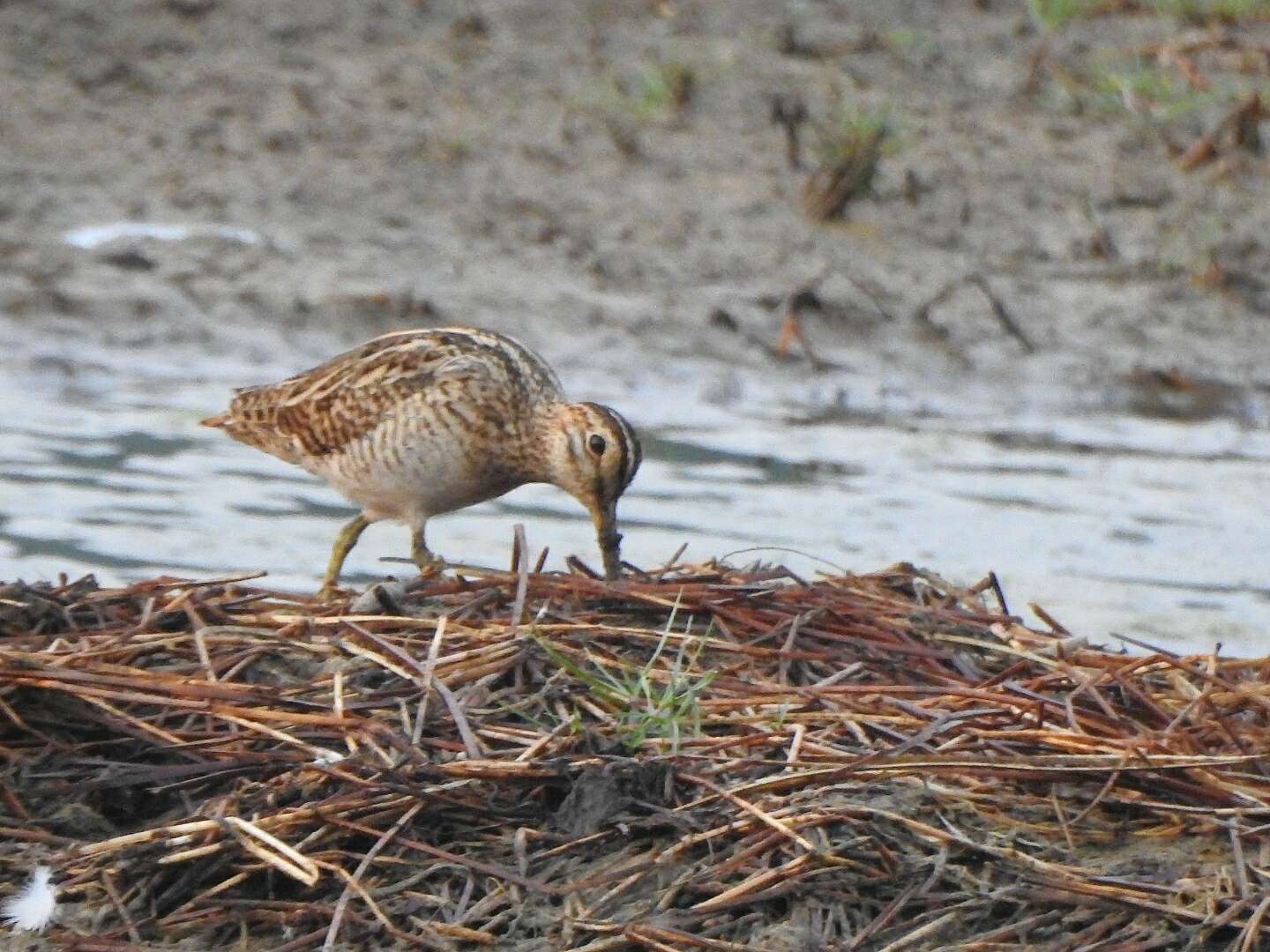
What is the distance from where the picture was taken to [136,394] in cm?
955

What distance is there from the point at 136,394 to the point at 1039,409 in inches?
142

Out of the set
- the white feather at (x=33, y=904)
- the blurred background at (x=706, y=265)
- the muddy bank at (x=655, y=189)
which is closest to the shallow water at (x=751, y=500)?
the blurred background at (x=706, y=265)

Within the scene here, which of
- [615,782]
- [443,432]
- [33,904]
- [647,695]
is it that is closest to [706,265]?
[443,432]

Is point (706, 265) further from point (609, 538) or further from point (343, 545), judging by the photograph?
point (609, 538)

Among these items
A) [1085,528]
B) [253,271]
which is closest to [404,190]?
[253,271]

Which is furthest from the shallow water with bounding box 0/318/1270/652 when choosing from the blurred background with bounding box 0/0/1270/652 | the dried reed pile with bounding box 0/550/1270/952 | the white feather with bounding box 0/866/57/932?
the white feather with bounding box 0/866/57/932

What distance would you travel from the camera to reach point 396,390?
6.98m

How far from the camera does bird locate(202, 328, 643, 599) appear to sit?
6711 millimetres

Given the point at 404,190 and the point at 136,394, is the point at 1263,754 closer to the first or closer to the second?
the point at 136,394

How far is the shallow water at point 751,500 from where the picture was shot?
7676 millimetres

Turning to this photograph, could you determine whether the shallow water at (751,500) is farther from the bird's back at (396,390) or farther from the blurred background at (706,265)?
the bird's back at (396,390)

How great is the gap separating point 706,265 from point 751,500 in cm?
249

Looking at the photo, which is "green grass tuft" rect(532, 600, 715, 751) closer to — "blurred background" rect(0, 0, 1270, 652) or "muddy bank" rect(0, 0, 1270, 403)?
"blurred background" rect(0, 0, 1270, 652)

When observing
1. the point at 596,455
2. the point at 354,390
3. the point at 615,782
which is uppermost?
the point at 354,390
